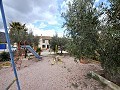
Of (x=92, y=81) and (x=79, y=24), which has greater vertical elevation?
(x=79, y=24)

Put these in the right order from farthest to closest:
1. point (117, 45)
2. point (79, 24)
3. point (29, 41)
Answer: point (29, 41)
point (79, 24)
point (117, 45)

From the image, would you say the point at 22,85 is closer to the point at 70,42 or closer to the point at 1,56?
the point at 70,42

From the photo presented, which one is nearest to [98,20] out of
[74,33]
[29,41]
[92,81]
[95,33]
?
[95,33]

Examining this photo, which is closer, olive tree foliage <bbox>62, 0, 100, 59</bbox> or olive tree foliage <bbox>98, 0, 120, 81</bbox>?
olive tree foliage <bbox>98, 0, 120, 81</bbox>

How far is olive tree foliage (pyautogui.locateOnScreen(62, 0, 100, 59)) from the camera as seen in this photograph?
6.96 metres

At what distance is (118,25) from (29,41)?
90.3 ft

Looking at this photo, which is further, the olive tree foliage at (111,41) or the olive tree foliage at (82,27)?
the olive tree foliage at (82,27)

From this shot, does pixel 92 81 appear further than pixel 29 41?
No

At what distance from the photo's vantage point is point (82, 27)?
23.2ft

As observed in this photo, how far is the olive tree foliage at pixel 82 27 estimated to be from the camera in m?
6.96

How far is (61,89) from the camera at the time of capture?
7.82 m

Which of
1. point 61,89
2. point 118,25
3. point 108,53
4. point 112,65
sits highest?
point 118,25

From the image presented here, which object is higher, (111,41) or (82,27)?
(82,27)

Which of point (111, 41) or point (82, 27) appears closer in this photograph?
point (111, 41)
